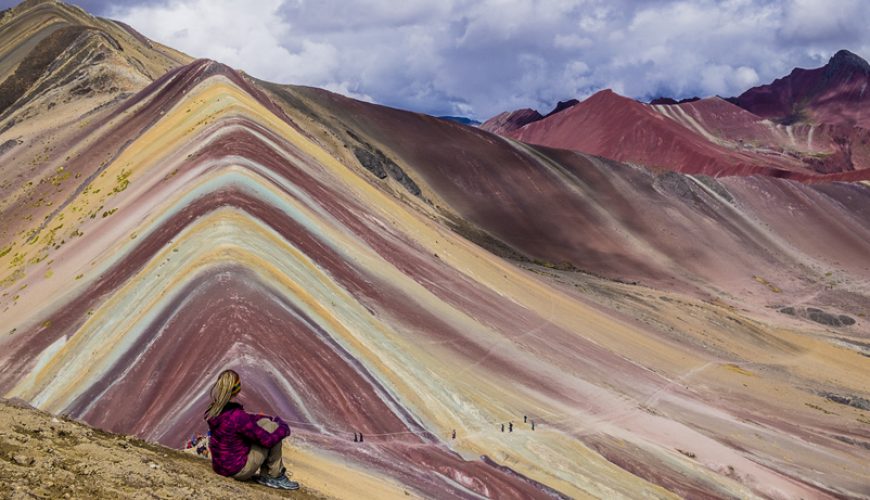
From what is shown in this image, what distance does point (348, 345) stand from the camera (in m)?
15.2

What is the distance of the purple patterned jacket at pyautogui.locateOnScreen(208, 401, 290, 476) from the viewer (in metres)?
7.41

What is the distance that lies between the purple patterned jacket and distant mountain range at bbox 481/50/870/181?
87740 millimetres

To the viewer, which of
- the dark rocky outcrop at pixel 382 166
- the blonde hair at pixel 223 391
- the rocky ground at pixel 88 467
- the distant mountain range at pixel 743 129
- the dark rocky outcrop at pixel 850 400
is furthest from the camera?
the distant mountain range at pixel 743 129

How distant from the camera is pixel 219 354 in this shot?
12617 millimetres

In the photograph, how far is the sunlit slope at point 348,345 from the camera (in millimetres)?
12875


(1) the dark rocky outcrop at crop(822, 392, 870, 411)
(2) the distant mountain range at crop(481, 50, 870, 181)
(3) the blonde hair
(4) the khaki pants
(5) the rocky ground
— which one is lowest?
(5) the rocky ground

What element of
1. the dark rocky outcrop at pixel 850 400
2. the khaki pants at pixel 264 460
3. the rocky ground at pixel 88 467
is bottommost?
the rocky ground at pixel 88 467

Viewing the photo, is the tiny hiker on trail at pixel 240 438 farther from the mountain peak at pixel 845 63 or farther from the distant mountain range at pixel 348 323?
the mountain peak at pixel 845 63

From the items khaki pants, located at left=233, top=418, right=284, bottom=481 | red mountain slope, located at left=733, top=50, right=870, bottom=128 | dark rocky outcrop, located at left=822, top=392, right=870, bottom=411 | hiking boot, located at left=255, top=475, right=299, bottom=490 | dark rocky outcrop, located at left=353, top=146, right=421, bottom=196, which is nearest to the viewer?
khaki pants, located at left=233, top=418, right=284, bottom=481

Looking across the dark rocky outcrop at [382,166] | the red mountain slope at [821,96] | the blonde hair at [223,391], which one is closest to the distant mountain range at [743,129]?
the red mountain slope at [821,96]

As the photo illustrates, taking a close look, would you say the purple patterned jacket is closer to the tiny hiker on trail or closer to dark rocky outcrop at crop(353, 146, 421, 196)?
the tiny hiker on trail

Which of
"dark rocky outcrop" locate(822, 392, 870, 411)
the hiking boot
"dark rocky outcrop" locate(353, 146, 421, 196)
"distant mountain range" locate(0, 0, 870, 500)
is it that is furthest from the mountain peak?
the hiking boot

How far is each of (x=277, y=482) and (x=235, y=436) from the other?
0.80 m

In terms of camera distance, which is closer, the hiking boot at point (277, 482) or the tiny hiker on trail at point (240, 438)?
the tiny hiker on trail at point (240, 438)
